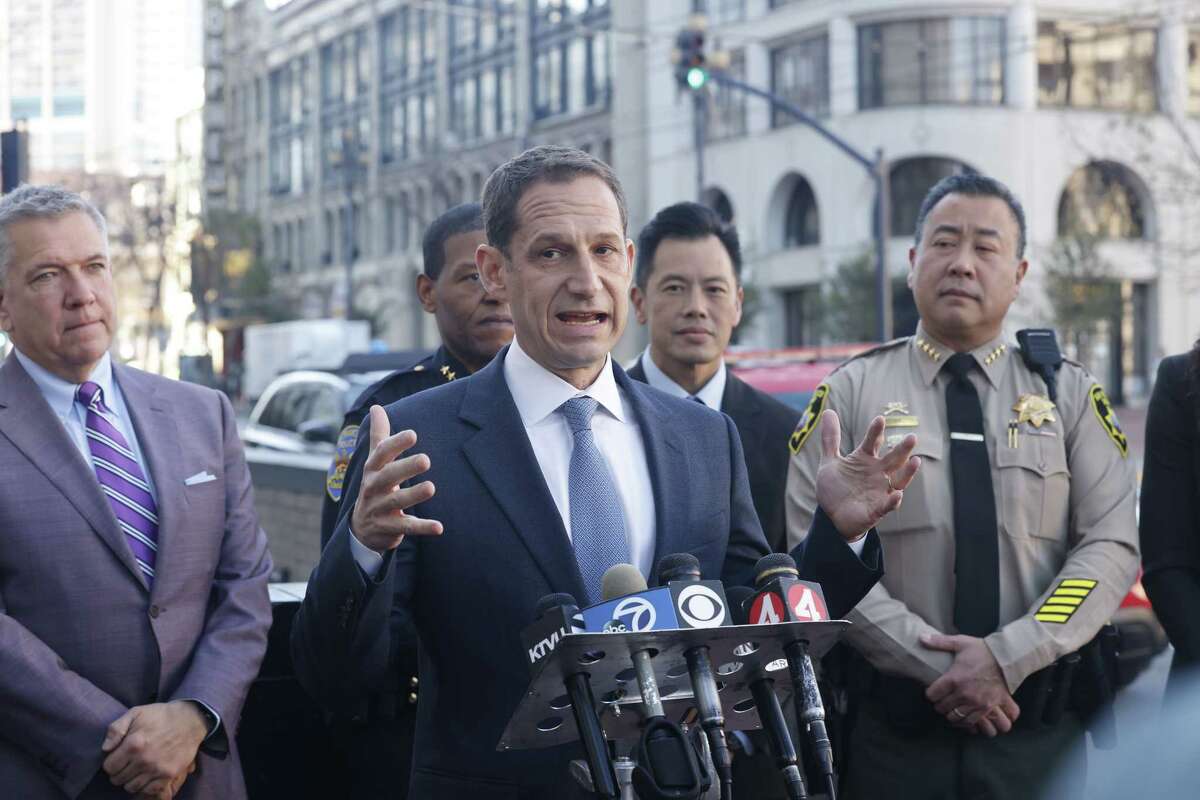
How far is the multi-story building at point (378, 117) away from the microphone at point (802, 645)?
4081 centimetres

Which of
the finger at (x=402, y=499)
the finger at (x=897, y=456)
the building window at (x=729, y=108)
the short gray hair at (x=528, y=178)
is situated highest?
the building window at (x=729, y=108)

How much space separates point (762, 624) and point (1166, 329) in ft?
136

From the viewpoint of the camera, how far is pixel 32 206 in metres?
4.21

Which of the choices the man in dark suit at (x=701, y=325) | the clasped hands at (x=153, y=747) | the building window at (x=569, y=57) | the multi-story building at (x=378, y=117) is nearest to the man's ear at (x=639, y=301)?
the man in dark suit at (x=701, y=325)

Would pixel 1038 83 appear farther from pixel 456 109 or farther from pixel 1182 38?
pixel 456 109

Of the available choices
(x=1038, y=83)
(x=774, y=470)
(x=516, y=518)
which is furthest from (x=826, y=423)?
(x=1038, y=83)

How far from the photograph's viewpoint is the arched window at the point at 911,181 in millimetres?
39781

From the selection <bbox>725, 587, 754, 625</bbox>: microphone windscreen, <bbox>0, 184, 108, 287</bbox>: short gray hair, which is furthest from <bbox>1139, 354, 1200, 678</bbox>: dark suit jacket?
<bbox>0, 184, 108, 287</bbox>: short gray hair

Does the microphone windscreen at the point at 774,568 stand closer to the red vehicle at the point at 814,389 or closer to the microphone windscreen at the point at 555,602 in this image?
the microphone windscreen at the point at 555,602

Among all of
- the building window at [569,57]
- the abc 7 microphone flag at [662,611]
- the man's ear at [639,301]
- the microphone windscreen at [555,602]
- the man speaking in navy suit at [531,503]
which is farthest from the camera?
the building window at [569,57]

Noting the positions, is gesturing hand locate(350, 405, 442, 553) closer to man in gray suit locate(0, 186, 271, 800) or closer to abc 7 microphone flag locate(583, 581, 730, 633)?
abc 7 microphone flag locate(583, 581, 730, 633)

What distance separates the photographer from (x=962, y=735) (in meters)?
4.30

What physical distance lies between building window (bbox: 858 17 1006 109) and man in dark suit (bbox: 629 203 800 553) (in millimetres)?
35325

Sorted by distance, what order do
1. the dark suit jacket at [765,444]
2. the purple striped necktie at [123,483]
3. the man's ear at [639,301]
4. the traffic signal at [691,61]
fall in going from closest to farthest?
1. the purple striped necktie at [123,483]
2. the dark suit jacket at [765,444]
3. the man's ear at [639,301]
4. the traffic signal at [691,61]
